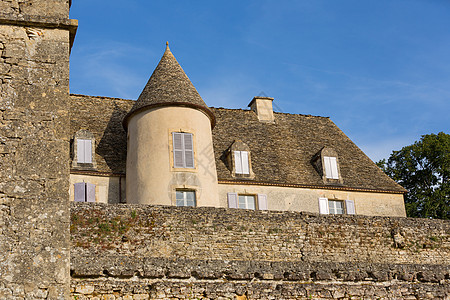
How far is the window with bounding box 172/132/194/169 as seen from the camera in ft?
64.6

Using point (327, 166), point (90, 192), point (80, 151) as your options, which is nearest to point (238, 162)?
point (327, 166)

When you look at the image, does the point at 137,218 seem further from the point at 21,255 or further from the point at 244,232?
the point at 21,255

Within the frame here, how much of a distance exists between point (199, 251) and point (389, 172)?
2311 centimetres

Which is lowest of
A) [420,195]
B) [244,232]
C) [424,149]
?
[244,232]

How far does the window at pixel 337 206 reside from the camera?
2243 centimetres

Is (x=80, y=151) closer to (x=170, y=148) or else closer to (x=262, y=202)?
(x=170, y=148)

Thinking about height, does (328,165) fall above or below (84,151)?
below

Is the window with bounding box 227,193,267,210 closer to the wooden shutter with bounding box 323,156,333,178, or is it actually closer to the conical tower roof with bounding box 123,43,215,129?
the conical tower roof with bounding box 123,43,215,129

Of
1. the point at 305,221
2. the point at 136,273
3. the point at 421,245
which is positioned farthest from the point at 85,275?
the point at 421,245

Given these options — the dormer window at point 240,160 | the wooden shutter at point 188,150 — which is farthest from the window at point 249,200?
the wooden shutter at point 188,150

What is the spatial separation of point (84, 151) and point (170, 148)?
312 centimetres

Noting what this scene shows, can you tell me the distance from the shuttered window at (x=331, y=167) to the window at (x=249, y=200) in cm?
301

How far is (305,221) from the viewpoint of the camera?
12.5 metres

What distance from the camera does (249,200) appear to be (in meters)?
21.7
